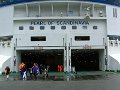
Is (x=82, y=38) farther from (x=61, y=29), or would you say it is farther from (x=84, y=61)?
(x=84, y=61)

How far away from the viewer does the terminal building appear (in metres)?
32.6

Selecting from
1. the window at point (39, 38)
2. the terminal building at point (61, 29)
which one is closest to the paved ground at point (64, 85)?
the terminal building at point (61, 29)

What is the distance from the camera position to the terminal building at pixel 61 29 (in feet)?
107

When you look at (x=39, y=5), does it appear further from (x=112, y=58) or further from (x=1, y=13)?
→ (x=112, y=58)

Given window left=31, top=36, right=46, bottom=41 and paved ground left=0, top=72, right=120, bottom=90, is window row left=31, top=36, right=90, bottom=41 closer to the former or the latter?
window left=31, top=36, right=46, bottom=41

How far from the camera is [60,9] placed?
113 feet

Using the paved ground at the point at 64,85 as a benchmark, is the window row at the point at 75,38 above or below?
above

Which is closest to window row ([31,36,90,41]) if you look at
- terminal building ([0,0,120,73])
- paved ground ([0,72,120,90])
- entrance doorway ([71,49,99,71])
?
terminal building ([0,0,120,73])

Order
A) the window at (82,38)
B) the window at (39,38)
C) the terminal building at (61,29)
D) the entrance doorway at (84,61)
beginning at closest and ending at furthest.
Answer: the terminal building at (61,29), the window at (39,38), the window at (82,38), the entrance doorway at (84,61)

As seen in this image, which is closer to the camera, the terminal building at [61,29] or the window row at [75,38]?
the terminal building at [61,29]

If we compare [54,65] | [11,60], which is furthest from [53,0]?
[54,65]

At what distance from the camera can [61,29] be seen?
33.6 meters

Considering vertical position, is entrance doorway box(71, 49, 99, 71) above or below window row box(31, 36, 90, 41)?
below

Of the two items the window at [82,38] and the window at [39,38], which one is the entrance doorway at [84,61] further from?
the window at [39,38]
